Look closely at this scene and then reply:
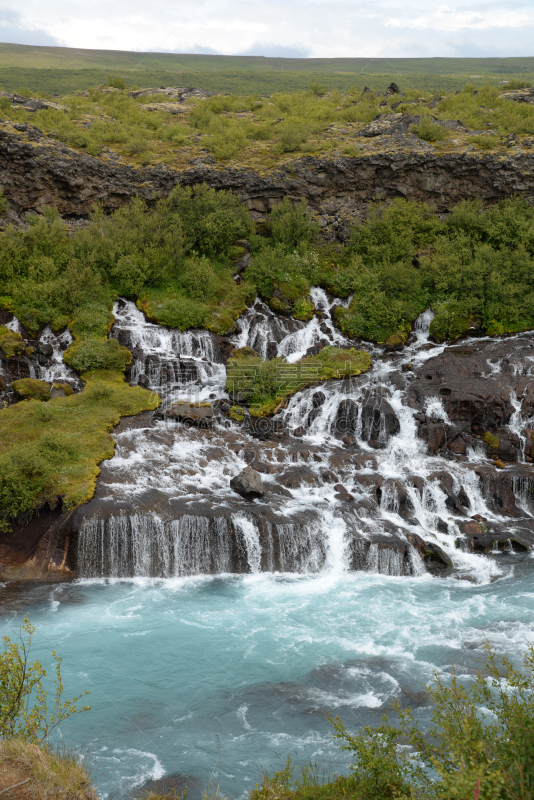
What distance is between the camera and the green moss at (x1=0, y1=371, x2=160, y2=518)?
1702 centimetres

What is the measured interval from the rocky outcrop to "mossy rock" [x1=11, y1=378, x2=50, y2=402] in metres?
14.1

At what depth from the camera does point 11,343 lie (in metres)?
24.8

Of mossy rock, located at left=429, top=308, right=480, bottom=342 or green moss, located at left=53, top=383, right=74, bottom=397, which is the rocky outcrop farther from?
green moss, located at left=53, top=383, right=74, bottom=397

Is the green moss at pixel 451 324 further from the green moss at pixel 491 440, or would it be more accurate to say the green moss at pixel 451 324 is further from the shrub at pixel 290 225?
the shrub at pixel 290 225

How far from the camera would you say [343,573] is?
1734cm

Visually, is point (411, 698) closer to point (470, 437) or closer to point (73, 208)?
point (470, 437)

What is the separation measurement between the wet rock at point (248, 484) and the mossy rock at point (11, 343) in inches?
502

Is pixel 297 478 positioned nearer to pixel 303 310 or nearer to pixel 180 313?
pixel 180 313

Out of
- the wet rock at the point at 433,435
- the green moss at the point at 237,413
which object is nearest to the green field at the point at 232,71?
the wet rock at the point at 433,435

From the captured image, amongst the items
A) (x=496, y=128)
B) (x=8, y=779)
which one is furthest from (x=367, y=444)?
(x=496, y=128)

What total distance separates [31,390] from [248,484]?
10.9 meters

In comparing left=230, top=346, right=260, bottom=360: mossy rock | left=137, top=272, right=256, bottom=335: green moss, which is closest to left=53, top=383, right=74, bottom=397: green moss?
left=137, top=272, right=256, bottom=335: green moss

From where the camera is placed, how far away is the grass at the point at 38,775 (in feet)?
22.7

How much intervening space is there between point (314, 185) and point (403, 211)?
240 inches
